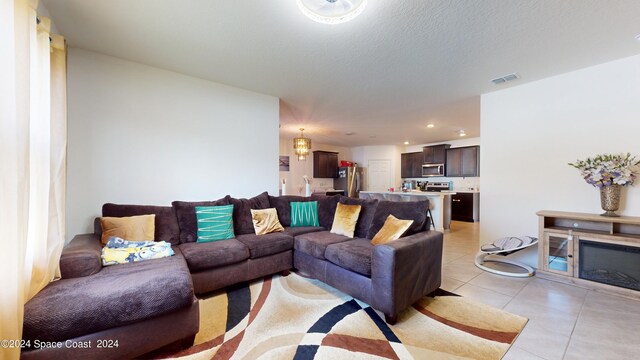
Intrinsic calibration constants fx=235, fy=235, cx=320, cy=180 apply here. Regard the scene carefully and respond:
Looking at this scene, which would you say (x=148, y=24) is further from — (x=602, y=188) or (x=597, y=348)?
(x=602, y=188)

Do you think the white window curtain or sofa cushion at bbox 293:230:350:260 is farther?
sofa cushion at bbox 293:230:350:260

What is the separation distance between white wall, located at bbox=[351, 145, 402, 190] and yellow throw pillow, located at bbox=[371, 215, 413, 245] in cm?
603

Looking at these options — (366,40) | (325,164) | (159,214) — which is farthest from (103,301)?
(325,164)

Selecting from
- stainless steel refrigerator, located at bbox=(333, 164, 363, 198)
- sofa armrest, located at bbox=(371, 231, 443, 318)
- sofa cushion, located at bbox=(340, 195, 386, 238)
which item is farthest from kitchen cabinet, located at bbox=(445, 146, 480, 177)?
sofa armrest, located at bbox=(371, 231, 443, 318)

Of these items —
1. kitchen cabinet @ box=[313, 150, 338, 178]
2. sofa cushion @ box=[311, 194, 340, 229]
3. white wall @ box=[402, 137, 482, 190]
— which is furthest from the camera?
kitchen cabinet @ box=[313, 150, 338, 178]

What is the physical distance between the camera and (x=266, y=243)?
267 cm

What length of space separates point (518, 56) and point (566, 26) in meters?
0.48

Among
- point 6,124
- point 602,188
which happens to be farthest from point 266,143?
point 602,188

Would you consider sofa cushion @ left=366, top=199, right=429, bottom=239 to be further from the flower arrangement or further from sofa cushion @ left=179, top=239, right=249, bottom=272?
the flower arrangement

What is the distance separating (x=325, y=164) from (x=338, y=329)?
6504 mm

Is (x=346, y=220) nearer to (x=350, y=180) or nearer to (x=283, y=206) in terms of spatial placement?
(x=283, y=206)

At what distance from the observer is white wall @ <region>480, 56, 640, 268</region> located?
2.57 metres

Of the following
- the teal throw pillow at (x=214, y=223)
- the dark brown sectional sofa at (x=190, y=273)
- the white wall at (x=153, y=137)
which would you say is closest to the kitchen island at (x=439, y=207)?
the dark brown sectional sofa at (x=190, y=273)

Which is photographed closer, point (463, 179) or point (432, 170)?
point (463, 179)
